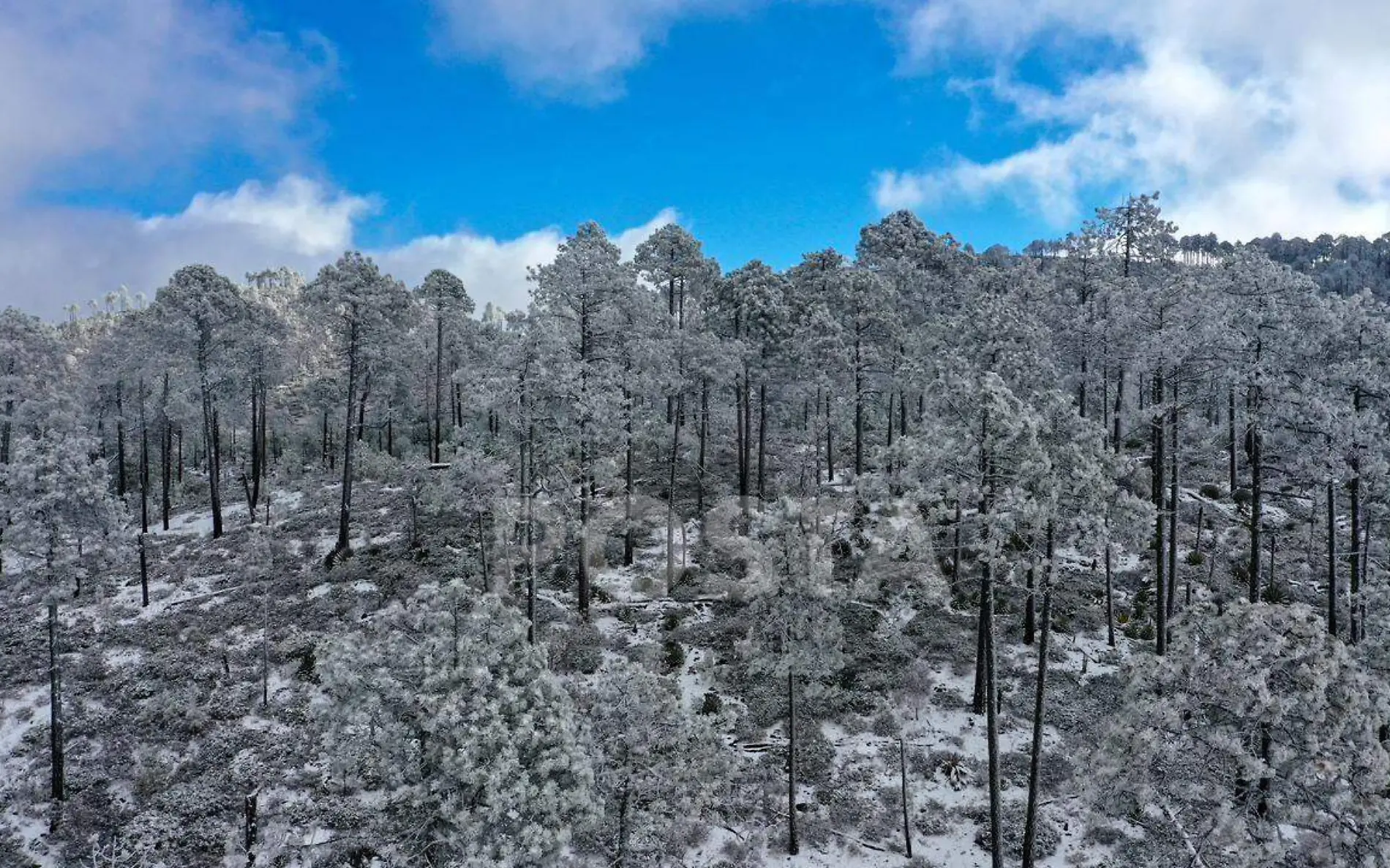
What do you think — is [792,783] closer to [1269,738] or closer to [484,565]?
[1269,738]

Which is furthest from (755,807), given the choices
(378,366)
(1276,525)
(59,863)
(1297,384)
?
(378,366)

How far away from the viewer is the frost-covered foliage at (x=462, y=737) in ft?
37.3

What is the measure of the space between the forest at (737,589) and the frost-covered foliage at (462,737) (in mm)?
87

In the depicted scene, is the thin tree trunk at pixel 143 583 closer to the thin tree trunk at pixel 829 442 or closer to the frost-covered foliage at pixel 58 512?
the frost-covered foliage at pixel 58 512

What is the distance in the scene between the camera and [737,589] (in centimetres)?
2978

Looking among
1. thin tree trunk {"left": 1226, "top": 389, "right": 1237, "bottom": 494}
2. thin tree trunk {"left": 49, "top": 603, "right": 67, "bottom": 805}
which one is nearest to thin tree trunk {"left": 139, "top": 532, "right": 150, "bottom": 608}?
thin tree trunk {"left": 49, "top": 603, "right": 67, "bottom": 805}

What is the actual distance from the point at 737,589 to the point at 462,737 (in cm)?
Result: 1918

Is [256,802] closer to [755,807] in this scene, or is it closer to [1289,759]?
[755,807]

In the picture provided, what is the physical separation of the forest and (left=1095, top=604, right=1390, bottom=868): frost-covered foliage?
69 mm

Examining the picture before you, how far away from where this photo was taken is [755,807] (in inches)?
818

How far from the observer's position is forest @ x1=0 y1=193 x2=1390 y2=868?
40.1 feet

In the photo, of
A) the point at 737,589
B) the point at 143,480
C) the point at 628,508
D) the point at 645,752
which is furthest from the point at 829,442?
the point at 143,480

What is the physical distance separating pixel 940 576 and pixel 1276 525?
19859 mm

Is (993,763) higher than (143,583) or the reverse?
the reverse
